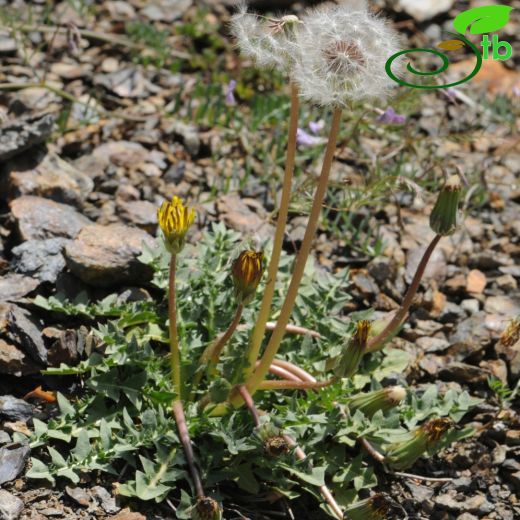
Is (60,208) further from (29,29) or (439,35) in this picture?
(439,35)

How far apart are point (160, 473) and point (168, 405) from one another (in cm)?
31

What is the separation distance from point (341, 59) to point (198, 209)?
6.53 ft

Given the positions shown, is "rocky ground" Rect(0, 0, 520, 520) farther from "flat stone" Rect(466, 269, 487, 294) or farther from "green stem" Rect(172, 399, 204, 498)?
"green stem" Rect(172, 399, 204, 498)

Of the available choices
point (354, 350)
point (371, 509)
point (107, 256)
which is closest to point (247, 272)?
point (354, 350)

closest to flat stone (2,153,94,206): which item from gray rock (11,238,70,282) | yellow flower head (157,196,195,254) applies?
gray rock (11,238,70,282)

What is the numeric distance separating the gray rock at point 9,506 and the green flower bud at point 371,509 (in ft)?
3.76

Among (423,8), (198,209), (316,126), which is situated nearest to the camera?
(198,209)

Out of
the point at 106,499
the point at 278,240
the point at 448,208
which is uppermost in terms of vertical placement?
the point at 448,208

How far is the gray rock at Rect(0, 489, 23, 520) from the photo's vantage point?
288 cm

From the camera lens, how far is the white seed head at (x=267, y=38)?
278 centimetres

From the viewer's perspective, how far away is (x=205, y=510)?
2.79 m

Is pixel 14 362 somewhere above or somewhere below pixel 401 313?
below

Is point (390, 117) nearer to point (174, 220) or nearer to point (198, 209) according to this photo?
point (198, 209)

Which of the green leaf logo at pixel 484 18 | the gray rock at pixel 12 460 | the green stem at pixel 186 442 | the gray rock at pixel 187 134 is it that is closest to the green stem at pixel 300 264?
the green stem at pixel 186 442
